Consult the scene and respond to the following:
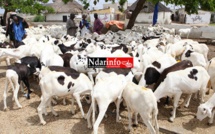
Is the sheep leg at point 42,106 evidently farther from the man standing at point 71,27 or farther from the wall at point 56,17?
the wall at point 56,17

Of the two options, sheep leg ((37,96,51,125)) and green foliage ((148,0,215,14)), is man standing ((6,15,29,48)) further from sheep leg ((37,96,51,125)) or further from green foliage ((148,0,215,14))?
green foliage ((148,0,215,14))

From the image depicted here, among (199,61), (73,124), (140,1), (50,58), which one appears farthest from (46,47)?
(140,1)

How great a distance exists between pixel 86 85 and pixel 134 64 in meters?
2.12

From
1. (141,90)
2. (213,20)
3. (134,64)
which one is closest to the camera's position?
(141,90)

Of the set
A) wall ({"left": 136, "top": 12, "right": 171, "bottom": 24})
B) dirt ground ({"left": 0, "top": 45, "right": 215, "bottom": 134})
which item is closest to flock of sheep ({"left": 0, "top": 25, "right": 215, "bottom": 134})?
dirt ground ({"left": 0, "top": 45, "right": 215, "bottom": 134})

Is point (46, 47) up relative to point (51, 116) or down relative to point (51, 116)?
up

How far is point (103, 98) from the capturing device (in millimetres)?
5004

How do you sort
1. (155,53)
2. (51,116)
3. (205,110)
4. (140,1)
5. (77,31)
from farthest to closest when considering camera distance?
(140,1) → (77,31) → (155,53) → (51,116) → (205,110)

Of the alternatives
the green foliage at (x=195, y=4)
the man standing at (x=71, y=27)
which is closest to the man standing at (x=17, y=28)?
→ the man standing at (x=71, y=27)

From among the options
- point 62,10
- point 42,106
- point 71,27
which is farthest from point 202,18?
point 42,106

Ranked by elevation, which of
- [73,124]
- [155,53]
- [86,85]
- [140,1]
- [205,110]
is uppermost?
[140,1]

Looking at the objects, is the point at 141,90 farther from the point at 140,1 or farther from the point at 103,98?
the point at 140,1

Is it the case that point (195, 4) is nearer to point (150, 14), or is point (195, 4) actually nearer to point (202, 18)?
point (150, 14)

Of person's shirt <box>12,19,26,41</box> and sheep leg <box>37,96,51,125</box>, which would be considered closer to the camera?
sheep leg <box>37,96,51,125</box>
